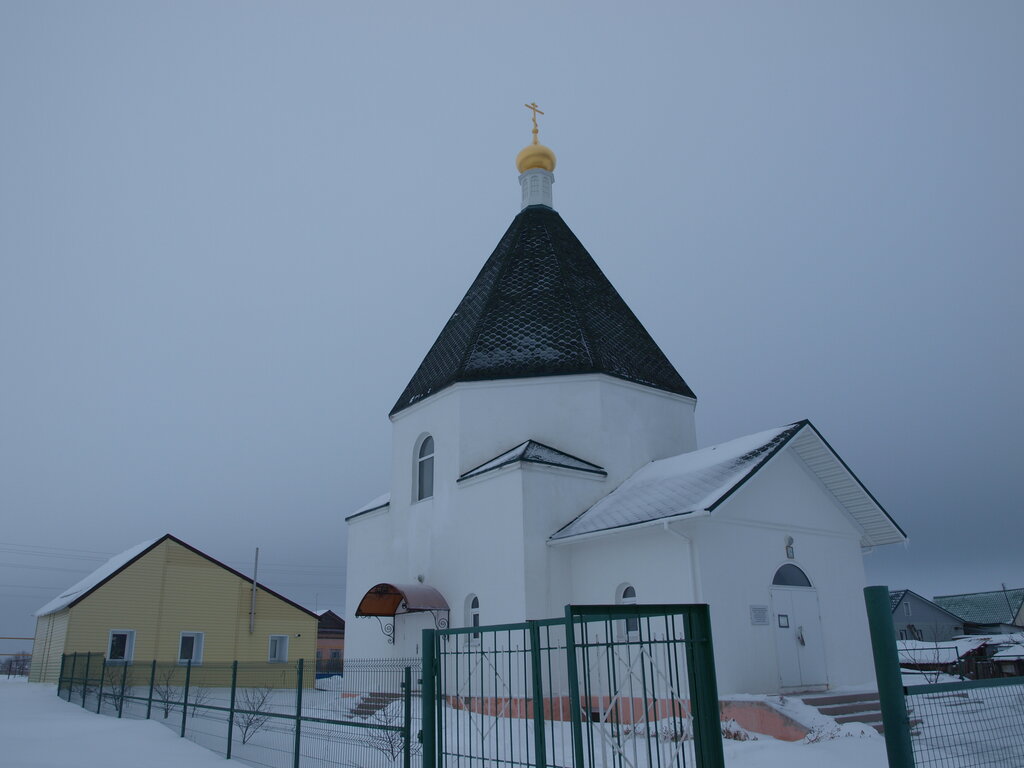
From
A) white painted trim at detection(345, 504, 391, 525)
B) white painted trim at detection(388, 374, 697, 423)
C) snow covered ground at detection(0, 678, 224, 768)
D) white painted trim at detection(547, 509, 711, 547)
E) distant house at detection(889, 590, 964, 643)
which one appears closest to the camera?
snow covered ground at detection(0, 678, 224, 768)

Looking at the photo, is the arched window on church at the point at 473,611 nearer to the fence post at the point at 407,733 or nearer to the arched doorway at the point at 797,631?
the arched doorway at the point at 797,631

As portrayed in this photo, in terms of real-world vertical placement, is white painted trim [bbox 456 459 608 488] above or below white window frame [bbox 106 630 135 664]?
above

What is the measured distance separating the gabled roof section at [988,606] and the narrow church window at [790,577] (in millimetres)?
42295

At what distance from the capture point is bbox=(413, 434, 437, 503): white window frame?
17141mm

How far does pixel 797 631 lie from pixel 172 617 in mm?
19064

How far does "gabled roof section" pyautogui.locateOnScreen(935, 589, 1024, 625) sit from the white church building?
41513 millimetres

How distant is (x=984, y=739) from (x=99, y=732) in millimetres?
12616

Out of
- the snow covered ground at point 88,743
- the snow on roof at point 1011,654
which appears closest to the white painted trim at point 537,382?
the snow covered ground at point 88,743

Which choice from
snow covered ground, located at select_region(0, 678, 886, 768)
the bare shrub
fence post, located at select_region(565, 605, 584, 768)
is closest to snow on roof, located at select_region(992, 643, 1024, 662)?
snow covered ground, located at select_region(0, 678, 886, 768)

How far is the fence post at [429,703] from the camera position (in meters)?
6.90

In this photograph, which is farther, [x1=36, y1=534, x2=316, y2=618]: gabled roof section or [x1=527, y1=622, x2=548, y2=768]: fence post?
[x1=36, y1=534, x2=316, y2=618]: gabled roof section

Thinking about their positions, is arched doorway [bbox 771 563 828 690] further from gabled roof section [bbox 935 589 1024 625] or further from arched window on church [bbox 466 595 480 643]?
gabled roof section [bbox 935 589 1024 625]

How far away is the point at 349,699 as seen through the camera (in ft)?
43.3

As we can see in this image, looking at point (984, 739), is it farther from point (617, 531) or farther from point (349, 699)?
point (349, 699)
